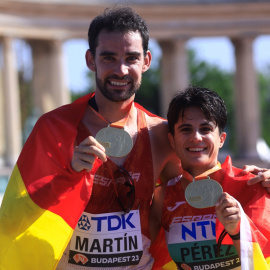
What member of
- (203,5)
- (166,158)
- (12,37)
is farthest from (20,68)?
(166,158)

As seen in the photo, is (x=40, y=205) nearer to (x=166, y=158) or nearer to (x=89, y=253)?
(x=89, y=253)

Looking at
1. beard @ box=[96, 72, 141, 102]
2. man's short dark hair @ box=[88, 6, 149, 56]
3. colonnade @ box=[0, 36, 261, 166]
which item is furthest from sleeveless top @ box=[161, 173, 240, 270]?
colonnade @ box=[0, 36, 261, 166]

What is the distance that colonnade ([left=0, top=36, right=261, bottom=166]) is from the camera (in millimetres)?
81750

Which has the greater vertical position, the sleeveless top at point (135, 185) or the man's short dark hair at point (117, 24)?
the man's short dark hair at point (117, 24)

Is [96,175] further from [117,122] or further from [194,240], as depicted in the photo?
[194,240]

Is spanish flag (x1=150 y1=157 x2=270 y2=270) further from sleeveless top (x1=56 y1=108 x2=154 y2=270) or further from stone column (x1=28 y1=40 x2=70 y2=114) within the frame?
stone column (x1=28 y1=40 x2=70 y2=114)

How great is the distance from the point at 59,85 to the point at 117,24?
71546mm

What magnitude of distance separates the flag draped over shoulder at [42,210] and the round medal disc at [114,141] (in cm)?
64

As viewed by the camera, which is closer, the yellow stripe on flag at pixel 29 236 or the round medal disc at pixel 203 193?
the yellow stripe on flag at pixel 29 236

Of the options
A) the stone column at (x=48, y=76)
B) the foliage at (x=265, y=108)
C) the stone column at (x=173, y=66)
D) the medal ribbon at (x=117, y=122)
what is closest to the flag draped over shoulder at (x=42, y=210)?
the medal ribbon at (x=117, y=122)

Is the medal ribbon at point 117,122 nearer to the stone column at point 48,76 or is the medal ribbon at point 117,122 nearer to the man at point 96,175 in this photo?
the man at point 96,175

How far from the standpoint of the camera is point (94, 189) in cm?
1375

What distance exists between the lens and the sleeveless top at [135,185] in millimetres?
13680

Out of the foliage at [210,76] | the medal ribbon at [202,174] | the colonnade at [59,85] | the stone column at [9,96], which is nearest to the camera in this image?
the medal ribbon at [202,174]
